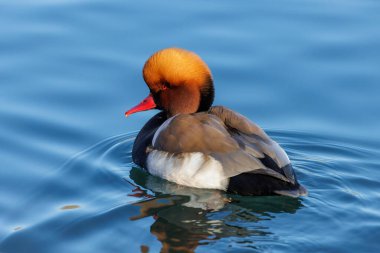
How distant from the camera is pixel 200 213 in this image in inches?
270

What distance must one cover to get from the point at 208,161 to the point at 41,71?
10.1ft

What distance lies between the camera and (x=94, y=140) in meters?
8.40

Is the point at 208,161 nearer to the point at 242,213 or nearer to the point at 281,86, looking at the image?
the point at 242,213

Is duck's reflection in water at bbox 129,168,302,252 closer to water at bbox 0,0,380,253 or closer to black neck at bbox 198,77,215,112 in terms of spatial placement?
water at bbox 0,0,380,253

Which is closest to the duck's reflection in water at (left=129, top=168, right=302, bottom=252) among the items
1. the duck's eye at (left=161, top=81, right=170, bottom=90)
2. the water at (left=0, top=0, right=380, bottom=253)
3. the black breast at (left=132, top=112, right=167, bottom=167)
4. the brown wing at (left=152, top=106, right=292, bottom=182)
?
the water at (left=0, top=0, right=380, bottom=253)

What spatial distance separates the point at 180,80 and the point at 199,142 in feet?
2.62

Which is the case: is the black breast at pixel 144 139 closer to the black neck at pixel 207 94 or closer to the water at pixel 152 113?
the water at pixel 152 113

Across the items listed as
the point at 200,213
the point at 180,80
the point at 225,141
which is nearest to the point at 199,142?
the point at 225,141

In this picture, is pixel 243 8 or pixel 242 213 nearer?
pixel 242 213

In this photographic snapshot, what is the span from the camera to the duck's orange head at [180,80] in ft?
25.4

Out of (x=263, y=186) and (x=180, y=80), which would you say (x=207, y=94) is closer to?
(x=180, y=80)

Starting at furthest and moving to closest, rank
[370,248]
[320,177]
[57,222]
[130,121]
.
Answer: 1. [130,121]
2. [320,177]
3. [57,222]
4. [370,248]

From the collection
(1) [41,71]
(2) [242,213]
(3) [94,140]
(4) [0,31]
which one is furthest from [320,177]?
(4) [0,31]

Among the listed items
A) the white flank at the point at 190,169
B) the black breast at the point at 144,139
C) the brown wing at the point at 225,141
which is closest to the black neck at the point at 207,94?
the brown wing at the point at 225,141
